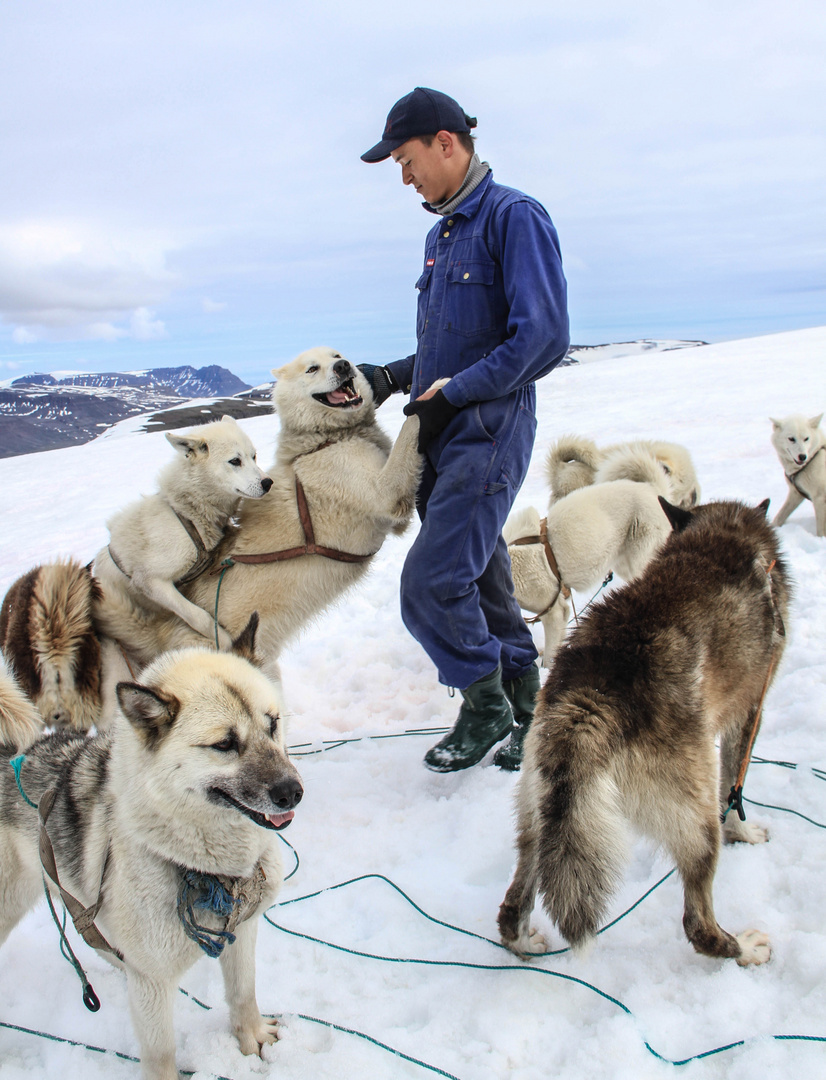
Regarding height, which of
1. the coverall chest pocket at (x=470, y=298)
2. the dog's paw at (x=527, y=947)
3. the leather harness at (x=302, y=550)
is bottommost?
the dog's paw at (x=527, y=947)

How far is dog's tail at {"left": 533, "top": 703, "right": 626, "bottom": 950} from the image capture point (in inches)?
65.2

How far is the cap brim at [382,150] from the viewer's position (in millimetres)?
2723

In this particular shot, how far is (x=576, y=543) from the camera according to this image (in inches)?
181

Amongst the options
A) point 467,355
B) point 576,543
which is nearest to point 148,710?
point 467,355

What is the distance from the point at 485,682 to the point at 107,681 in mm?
1738

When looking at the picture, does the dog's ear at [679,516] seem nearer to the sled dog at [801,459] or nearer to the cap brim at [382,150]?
the cap brim at [382,150]

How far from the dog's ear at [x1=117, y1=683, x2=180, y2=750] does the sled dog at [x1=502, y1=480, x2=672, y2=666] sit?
10.1 ft

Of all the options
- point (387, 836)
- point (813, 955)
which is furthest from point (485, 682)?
point (813, 955)

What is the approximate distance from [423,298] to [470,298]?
36cm

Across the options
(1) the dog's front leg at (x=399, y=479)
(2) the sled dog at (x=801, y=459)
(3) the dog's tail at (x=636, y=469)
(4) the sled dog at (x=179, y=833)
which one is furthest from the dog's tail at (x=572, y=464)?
(4) the sled dog at (x=179, y=833)

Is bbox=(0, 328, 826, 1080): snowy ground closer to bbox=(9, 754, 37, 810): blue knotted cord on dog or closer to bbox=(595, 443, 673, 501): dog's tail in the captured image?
bbox=(9, 754, 37, 810): blue knotted cord on dog

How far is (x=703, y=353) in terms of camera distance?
22.1 metres

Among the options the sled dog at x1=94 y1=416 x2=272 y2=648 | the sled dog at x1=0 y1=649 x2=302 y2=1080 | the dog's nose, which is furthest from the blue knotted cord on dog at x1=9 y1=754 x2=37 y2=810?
the sled dog at x1=94 y1=416 x2=272 y2=648

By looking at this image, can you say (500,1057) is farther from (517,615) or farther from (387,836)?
(517,615)
